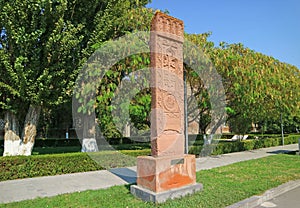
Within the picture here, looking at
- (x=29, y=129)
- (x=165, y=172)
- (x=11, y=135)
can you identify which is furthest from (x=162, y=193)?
(x=11, y=135)

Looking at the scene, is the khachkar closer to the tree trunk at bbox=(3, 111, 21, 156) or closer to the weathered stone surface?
the weathered stone surface

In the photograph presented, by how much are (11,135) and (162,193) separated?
812 cm

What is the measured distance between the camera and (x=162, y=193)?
4.93m

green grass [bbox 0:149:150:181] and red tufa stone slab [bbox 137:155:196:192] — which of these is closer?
red tufa stone slab [bbox 137:155:196:192]

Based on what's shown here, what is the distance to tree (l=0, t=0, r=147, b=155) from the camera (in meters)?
8.73

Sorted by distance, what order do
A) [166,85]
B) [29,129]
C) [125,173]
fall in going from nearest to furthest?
1. [166,85]
2. [125,173]
3. [29,129]

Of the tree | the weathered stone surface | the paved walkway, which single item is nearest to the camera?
the weathered stone surface

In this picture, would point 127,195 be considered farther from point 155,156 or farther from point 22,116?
point 22,116

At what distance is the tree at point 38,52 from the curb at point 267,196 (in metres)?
7.55

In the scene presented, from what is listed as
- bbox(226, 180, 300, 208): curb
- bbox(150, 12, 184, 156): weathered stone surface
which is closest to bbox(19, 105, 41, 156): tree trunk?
bbox(150, 12, 184, 156): weathered stone surface

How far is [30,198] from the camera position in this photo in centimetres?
583

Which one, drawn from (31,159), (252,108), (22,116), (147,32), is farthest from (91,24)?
(252,108)

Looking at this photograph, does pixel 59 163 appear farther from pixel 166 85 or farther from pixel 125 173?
pixel 166 85

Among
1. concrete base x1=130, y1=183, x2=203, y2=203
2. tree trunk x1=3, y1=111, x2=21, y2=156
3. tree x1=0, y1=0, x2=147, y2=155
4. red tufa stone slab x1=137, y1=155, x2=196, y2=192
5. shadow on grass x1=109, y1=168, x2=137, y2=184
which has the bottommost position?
shadow on grass x1=109, y1=168, x2=137, y2=184
